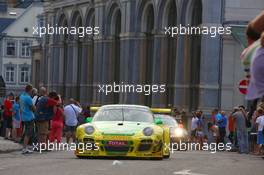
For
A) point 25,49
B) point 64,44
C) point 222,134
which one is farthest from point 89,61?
point 25,49

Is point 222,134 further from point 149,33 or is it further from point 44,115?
point 149,33

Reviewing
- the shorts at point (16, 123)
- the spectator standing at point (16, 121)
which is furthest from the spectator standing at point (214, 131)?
the shorts at point (16, 123)

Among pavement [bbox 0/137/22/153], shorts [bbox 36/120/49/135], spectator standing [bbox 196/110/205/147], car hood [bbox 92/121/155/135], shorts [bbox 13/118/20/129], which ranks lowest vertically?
spectator standing [bbox 196/110/205/147]

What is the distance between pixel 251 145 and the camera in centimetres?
3519

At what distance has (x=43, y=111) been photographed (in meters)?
26.9

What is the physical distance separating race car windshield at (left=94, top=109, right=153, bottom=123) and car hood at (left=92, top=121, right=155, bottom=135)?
0.48 m

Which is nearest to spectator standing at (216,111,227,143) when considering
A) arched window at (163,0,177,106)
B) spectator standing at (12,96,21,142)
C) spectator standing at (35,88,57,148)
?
spectator standing at (12,96,21,142)

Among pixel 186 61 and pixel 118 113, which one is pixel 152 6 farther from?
pixel 118 113

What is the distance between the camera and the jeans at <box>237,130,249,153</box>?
109 ft

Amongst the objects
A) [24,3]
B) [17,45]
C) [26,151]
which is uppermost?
[24,3]

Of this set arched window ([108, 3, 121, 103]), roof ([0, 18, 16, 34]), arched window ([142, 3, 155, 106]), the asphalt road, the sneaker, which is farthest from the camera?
roof ([0, 18, 16, 34])

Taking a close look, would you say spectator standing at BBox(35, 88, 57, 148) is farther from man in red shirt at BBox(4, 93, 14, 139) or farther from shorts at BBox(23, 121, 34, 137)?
man in red shirt at BBox(4, 93, 14, 139)

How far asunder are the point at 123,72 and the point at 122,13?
368cm

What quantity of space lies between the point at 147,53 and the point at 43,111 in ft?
108
